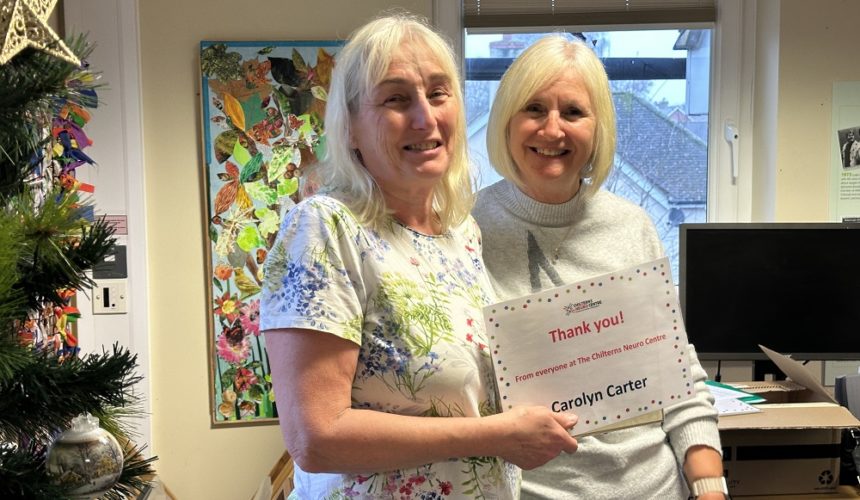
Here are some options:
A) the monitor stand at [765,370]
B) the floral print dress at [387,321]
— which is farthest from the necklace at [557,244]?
the monitor stand at [765,370]

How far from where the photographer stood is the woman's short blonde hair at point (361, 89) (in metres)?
1.06

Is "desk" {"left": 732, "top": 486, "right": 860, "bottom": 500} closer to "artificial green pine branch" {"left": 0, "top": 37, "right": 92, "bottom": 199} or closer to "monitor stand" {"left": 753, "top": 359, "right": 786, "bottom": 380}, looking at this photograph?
"monitor stand" {"left": 753, "top": 359, "right": 786, "bottom": 380}

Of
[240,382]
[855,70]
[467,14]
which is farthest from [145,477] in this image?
[855,70]

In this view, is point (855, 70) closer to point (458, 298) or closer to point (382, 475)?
point (458, 298)

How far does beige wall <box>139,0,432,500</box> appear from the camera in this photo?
8.87 feet

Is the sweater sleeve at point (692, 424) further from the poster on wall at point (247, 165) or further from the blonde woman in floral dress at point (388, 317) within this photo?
the poster on wall at point (247, 165)

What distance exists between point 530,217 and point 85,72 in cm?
78

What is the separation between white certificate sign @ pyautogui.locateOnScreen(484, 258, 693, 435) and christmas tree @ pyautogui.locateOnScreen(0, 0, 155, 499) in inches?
20.7

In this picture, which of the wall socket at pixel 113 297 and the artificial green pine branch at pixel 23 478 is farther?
the wall socket at pixel 113 297

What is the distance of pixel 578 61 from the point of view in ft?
4.47

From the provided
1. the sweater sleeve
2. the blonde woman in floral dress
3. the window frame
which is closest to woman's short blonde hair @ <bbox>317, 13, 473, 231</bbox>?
the blonde woman in floral dress

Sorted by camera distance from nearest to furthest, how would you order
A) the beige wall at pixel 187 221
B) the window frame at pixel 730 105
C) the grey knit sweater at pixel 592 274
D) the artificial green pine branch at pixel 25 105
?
the artificial green pine branch at pixel 25 105 → the grey knit sweater at pixel 592 274 → the beige wall at pixel 187 221 → the window frame at pixel 730 105

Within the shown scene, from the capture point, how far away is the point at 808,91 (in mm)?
2734

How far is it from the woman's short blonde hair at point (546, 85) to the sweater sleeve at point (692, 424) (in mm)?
365
